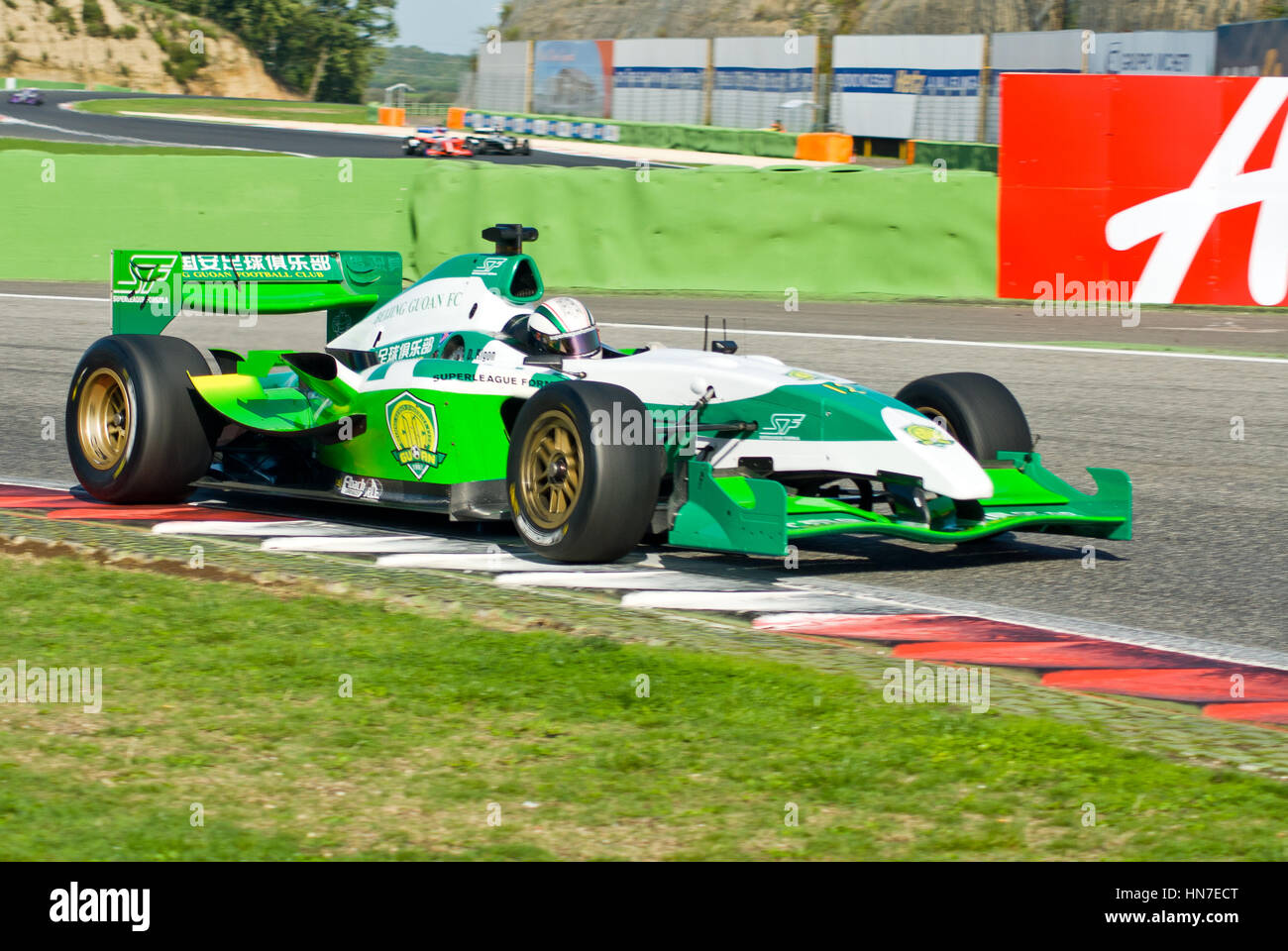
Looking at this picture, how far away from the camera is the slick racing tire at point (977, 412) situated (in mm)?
7719

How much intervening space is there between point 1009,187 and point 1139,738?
1327cm

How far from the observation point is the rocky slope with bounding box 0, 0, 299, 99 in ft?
302

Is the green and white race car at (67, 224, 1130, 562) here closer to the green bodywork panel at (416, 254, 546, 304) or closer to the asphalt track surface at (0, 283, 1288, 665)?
the green bodywork panel at (416, 254, 546, 304)

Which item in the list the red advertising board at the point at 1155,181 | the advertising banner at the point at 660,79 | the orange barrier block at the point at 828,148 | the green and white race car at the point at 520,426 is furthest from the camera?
the advertising banner at the point at 660,79

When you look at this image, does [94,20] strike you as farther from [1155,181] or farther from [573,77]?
[1155,181]

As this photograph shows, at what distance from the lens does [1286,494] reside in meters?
9.02

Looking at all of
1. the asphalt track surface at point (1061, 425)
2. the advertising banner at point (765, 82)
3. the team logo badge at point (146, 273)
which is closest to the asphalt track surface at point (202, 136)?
the advertising banner at point (765, 82)

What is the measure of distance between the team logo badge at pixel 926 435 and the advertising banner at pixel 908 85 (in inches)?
1329

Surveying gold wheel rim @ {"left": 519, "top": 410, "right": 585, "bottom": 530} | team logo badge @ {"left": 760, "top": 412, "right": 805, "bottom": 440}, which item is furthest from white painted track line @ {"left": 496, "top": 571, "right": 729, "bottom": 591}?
team logo badge @ {"left": 760, "top": 412, "right": 805, "bottom": 440}

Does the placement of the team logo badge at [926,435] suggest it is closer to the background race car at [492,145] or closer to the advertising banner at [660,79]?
the background race car at [492,145]

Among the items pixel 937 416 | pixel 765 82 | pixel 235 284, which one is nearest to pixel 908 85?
pixel 765 82
